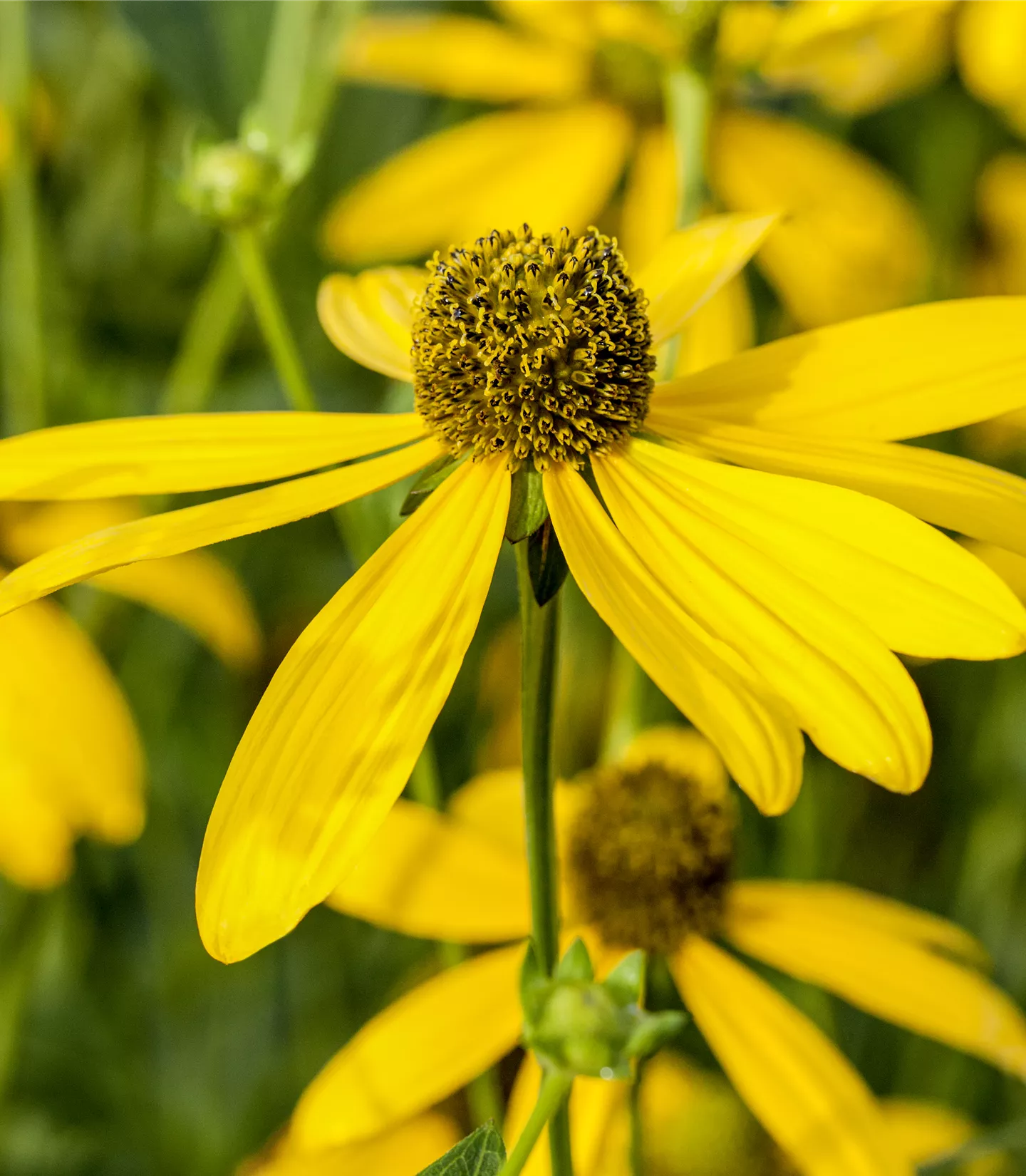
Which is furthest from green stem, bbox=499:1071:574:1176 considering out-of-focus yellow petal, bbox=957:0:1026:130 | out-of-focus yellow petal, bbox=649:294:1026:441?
out-of-focus yellow petal, bbox=957:0:1026:130

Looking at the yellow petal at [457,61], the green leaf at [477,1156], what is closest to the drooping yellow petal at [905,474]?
the green leaf at [477,1156]

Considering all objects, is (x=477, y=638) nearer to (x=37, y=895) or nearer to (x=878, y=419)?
(x=37, y=895)

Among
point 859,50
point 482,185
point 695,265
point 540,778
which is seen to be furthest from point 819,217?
point 540,778

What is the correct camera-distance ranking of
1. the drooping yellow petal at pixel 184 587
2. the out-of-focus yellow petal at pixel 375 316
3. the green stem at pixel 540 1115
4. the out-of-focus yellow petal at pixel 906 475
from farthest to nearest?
the drooping yellow petal at pixel 184 587
the out-of-focus yellow petal at pixel 375 316
the out-of-focus yellow petal at pixel 906 475
the green stem at pixel 540 1115

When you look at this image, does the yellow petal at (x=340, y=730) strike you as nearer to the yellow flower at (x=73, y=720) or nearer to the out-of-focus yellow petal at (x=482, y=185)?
the yellow flower at (x=73, y=720)

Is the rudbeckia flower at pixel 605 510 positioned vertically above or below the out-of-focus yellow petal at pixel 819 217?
below

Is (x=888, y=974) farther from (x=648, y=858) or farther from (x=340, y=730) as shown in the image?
(x=340, y=730)
